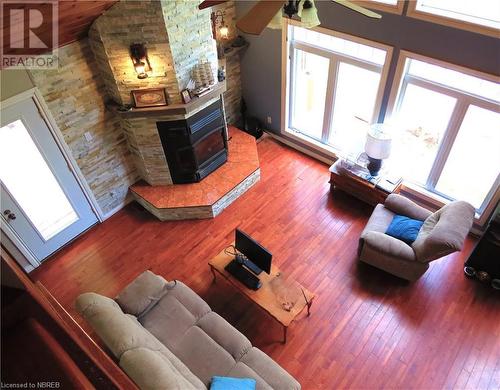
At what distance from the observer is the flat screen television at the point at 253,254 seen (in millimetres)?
3750

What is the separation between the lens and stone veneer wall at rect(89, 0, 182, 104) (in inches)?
154

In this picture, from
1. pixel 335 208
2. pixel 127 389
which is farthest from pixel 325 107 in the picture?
pixel 127 389

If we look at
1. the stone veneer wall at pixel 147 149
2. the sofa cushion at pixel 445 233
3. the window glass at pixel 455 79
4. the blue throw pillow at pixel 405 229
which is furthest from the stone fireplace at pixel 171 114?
the sofa cushion at pixel 445 233

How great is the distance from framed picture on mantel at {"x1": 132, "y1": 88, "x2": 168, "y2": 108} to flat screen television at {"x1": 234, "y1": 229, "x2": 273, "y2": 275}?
200cm

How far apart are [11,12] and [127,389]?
2981mm

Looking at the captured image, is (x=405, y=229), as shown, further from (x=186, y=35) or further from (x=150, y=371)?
(x=186, y=35)

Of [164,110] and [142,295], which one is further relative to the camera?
[164,110]

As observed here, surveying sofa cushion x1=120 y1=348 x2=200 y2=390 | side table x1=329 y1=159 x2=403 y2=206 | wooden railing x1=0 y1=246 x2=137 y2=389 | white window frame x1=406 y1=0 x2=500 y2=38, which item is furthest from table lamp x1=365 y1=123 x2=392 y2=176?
wooden railing x1=0 y1=246 x2=137 y2=389

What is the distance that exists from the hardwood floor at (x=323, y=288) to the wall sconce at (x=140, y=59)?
82.4 inches

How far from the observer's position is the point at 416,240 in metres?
4.09

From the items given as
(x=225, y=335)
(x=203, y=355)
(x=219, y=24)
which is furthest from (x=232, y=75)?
(x=203, y=355)

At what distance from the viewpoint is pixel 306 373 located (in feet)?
12.1

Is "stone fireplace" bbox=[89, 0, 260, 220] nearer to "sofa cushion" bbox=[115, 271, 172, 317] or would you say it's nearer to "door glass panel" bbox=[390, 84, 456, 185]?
"sofa cushion" bbox=[115, 271, 172, 317]

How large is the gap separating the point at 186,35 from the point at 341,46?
6.83 ft
